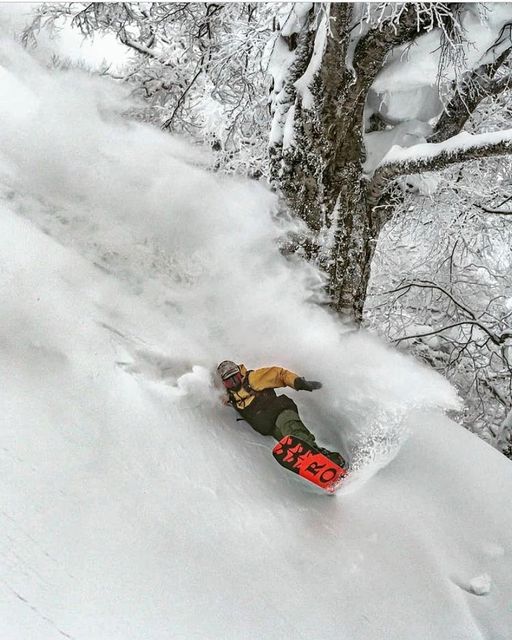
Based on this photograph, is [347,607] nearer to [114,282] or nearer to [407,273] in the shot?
[114,282]

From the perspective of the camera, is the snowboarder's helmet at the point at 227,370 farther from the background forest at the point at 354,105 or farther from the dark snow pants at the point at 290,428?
the background forest at the point at 354,105

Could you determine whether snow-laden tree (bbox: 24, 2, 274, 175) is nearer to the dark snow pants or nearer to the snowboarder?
the snowboarder

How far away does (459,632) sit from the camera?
9.95 feet

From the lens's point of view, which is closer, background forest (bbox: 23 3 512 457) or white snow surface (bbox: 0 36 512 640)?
white snow surface (bbox: 0 36 512 640)

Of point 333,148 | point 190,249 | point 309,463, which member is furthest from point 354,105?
point 309,463

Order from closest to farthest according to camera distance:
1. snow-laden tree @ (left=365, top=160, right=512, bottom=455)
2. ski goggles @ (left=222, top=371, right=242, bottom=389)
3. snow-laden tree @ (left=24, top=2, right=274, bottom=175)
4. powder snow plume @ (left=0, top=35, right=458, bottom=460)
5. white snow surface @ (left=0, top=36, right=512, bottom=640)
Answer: white snow surface @ (left=0, top=36, right=512, bottom=640), ski goggles @ (left=222, top=371, right=242, bottom=389), powder snow plume @ (left=0, top=35, right=458, bottom=460), snow-laden tree @ (left=24, top=2, right=274, bottom=175), snow-laden tree @ (left=365, top=160, right=512, bottom=455)

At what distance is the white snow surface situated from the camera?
9.10ft

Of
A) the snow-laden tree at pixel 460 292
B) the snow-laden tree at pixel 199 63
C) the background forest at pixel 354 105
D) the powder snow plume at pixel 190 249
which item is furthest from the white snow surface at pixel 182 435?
the snow-laden tree at pixel 460 292

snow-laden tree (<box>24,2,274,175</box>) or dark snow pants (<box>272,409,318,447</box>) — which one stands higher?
snow-laden tree (<box>24,2,274,175</box>)

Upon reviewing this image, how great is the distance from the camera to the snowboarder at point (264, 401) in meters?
4.21

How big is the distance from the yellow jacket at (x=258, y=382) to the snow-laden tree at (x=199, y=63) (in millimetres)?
2487

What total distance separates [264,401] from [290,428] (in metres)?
0.30

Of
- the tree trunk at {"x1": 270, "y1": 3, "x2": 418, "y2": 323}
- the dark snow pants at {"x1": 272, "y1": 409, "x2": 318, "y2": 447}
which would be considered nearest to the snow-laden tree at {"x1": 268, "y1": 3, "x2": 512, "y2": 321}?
the tree trunk at {"x1": 270, "y1": 3, "x2": 418, "y2": 323}

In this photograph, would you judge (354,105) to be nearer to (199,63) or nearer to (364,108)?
(364,108)
